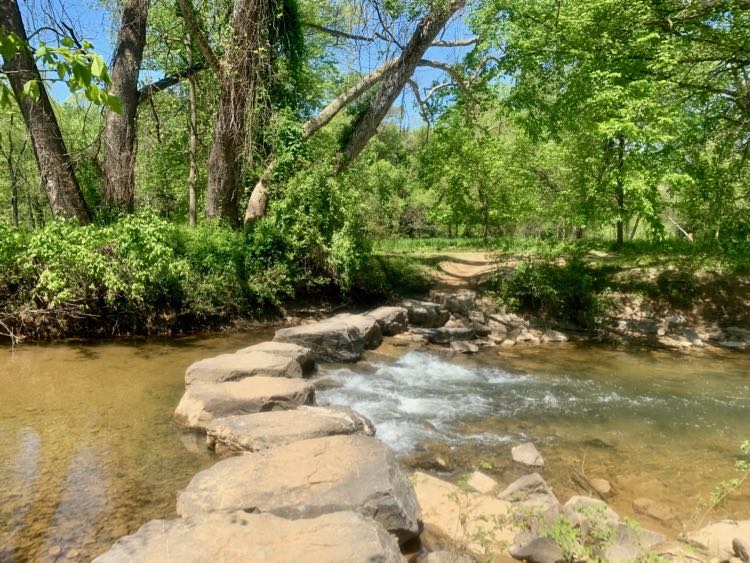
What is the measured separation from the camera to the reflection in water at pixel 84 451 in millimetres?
3229

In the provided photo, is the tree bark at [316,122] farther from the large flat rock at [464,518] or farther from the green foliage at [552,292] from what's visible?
the large flat rock at [464,518]

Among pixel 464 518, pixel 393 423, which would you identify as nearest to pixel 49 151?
pixel 393 423

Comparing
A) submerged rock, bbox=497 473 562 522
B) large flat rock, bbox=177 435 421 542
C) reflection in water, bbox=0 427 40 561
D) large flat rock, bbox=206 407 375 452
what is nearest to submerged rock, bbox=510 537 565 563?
submerged rock, bbox=497 473 562 522

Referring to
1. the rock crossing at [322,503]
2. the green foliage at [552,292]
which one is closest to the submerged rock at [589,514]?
the rock crossing at [322,503]

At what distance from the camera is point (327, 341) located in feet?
25.7

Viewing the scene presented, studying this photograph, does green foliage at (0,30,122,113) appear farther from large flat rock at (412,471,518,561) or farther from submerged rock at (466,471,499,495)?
submerged rock at (466,471,499,495)

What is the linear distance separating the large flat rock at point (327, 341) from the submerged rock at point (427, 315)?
3057 millimetres

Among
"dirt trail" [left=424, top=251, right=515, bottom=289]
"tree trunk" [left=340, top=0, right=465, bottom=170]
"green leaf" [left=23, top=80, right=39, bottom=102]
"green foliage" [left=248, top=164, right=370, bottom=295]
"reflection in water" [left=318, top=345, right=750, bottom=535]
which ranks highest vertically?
"tree trunk" [left=340, top=0, right=465, bottom=170]

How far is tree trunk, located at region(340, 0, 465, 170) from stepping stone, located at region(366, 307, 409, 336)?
150 inches

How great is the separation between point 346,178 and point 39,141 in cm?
593

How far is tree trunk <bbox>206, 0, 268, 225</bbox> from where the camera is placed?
10.2 meters

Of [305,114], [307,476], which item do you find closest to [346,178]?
[305,114]

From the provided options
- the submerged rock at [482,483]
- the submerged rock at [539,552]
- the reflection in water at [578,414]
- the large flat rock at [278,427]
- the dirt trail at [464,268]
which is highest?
the dirt trail at [464,268]

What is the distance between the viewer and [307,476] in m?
3.31
